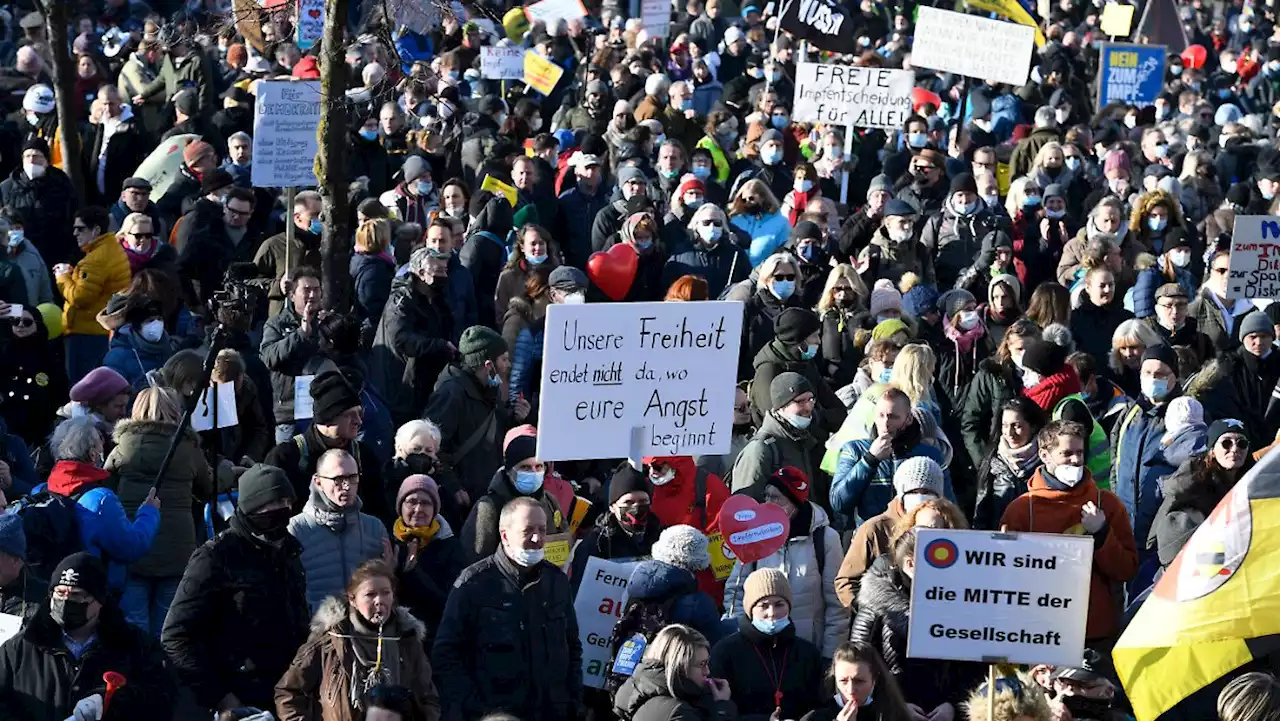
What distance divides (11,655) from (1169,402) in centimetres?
606

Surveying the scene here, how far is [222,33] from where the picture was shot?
40.7 feet

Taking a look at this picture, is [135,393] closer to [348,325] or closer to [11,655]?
[348,325]

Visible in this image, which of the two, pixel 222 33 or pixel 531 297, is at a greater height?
pixel 222 33

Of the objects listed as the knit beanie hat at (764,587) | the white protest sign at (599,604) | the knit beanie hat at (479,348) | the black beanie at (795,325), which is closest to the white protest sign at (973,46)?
the black beanie at (795,325)

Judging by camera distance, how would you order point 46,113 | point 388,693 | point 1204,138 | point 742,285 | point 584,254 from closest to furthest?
point 388,693 → point 742,285 → point 584,254 → point 46,113 → point 1204,138

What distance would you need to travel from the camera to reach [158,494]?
29.7ft

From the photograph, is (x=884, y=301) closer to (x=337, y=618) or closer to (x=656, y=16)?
(x=337, y=618)

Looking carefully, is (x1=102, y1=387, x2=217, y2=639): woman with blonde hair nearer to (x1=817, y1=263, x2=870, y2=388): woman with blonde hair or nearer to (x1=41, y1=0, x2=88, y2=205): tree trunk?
(x1=817, y1=263, x2=870, y2=388): woman with blonde hair

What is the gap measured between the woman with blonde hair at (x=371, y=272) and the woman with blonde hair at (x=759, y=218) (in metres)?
2.96

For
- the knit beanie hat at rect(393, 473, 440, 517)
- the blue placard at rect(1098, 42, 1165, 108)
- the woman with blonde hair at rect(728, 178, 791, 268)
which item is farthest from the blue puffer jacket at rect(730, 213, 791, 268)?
the blue placard at rect(1098, 42, 1165, 108)

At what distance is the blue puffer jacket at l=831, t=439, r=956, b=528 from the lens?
9.89m

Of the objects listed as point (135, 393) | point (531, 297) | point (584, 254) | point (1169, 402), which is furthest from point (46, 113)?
point (1169, 402)

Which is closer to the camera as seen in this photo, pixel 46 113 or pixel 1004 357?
pixel 1004 357

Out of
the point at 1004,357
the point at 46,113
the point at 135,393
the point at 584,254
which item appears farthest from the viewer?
the point at 46,113
